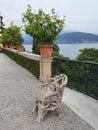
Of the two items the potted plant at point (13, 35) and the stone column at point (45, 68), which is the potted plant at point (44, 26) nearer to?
the stone column at point (45, 68)

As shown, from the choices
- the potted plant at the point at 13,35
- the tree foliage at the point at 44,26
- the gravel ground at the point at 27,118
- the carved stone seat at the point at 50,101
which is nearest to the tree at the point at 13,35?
the potted plant at the point at 13,35

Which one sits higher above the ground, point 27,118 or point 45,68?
point 45,68

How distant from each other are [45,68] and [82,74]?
7.57 ft

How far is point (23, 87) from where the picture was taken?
8.91m

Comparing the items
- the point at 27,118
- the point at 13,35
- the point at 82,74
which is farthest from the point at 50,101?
the point at 13,35

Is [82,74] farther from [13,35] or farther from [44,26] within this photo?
[13,35]

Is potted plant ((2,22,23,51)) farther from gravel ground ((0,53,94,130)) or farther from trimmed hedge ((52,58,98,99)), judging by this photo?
gravel ground ((0,53,94,130))

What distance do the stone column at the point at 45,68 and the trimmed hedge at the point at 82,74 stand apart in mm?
531

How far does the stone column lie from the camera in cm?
966

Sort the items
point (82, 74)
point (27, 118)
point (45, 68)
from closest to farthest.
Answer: point (27, 118) → point (82, 74) → point (45, 68)

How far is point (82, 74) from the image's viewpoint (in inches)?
306

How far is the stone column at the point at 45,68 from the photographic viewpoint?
966 cm

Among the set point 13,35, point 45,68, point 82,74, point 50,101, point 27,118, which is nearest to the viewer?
point 50,101

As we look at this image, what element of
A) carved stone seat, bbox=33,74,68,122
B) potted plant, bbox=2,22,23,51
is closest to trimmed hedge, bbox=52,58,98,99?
carved stone seat, bbox=33,74,68,122
